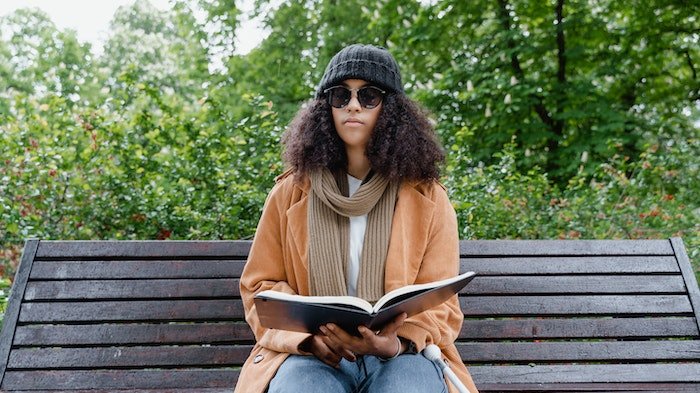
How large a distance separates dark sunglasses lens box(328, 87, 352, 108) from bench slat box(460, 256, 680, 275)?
3.66 ft

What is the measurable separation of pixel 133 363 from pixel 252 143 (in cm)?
243

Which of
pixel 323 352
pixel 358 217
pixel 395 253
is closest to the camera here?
pixel 323 352

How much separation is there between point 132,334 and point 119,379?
0.63 feet

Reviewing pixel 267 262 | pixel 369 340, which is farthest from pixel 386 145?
pixel 369 340

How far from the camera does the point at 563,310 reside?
3219mm

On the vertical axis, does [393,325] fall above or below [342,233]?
below

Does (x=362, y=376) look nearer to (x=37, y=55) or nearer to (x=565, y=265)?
(x=565, y=265)

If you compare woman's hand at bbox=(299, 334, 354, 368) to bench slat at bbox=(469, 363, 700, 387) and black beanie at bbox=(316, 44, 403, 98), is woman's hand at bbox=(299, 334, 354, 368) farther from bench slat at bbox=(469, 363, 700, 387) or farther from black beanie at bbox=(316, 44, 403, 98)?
bench slat at bbox=(469, 363, 700, 387)

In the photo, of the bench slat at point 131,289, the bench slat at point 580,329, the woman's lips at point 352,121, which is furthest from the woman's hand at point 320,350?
the bench slat at point 580,329

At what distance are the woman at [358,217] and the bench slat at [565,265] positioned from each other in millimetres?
752

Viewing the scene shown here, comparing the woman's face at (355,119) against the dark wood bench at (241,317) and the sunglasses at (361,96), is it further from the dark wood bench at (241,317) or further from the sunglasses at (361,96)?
the dark wood bench at (241,317)

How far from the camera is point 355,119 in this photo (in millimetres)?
2537

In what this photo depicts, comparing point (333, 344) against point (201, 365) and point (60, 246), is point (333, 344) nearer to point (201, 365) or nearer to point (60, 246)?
point (201, 365)

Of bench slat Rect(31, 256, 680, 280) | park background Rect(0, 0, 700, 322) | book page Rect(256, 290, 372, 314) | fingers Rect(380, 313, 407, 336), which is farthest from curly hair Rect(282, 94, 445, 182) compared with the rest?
park background Rect(0, 0, 700, 322)
